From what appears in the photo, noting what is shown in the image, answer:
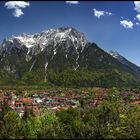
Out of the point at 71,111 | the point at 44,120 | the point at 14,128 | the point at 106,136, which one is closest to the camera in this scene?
the point at 106,136

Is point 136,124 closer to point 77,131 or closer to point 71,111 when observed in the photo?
point 77,131

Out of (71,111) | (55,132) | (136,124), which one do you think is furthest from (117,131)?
(71,111)

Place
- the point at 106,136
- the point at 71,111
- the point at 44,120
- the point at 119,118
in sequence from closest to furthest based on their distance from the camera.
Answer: the point at 106,136 → the point at 44,120 → the point at 119,118 → the point at 71,111

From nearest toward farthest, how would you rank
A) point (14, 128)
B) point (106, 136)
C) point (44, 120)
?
point (106, 136) < point (14, 128) < point (44, 120)

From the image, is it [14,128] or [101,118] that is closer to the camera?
[14,128]

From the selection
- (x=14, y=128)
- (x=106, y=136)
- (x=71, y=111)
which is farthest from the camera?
(x=71, y=111)

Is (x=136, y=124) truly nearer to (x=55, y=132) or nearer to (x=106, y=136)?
(x=106, y=136)

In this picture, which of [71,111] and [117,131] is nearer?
[117,131]

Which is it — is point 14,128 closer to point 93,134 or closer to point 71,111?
point 93,134

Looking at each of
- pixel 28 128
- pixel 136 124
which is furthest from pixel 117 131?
pixel 28 128

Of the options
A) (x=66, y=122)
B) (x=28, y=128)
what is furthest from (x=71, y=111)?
(x=28, y=128)
